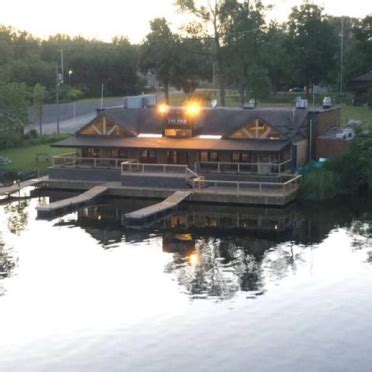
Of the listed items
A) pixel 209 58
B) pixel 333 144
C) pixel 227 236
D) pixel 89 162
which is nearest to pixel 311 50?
pixel 209 58

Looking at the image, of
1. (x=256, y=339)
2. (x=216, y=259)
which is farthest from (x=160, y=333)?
(x=216, y=259)

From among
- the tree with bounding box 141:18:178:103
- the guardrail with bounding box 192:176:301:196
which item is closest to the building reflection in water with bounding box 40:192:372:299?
the guardrail with bounding box 192:176:301:196

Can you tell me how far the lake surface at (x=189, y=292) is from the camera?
24766mm

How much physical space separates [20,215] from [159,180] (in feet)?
34.1

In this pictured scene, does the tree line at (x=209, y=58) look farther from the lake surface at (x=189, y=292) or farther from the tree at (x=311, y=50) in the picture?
the lake surface at (x=189, y=292)

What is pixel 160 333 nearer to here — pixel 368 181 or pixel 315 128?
pixel 368 181

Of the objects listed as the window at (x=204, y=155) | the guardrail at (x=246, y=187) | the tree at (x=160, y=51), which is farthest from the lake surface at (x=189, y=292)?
the tree at (x=160, y=51)

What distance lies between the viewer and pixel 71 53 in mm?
127438

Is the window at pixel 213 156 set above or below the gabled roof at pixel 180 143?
below

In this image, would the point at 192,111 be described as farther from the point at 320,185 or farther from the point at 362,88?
the point at 362,88

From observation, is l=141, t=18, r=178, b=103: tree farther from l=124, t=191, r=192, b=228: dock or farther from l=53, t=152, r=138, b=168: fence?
l=124, t=191, r=192, b=228: dock

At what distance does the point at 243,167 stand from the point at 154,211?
1040cm

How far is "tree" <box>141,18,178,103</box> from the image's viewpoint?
88250 millimetres

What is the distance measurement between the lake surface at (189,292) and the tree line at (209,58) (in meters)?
32.9
